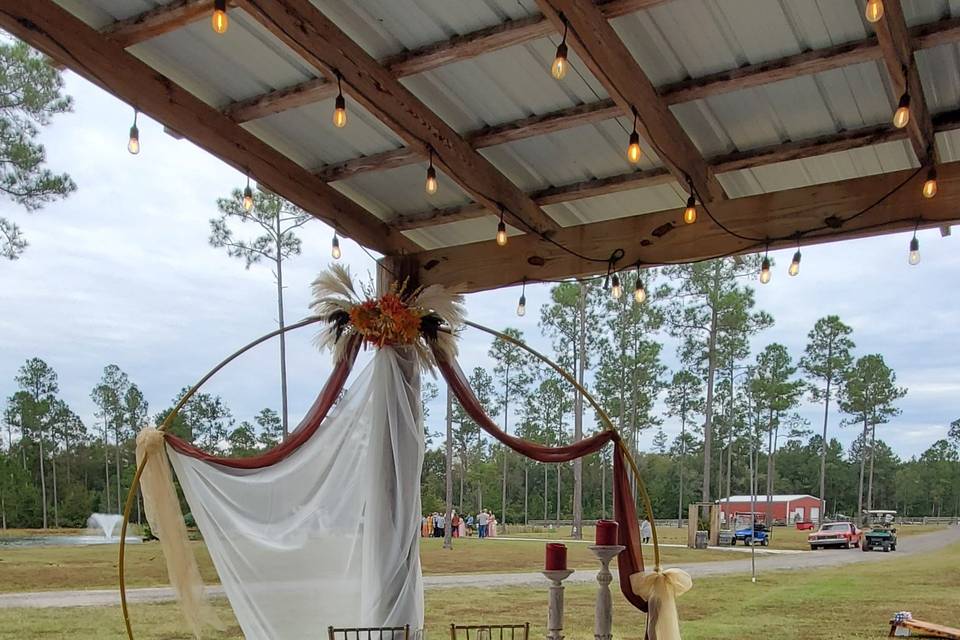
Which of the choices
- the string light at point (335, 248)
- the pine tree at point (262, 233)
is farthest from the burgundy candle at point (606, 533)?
the pine tree at point (262, 233)

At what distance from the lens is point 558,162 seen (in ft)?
12.4

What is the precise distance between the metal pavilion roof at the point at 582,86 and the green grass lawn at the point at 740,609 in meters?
3.70

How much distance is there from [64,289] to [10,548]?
2039 millimetres

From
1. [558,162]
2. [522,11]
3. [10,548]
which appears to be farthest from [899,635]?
[10,548]

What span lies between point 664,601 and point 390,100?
7.85 feet

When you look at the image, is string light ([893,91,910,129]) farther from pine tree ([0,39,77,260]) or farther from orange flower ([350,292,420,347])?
pine tree ([0,39,77,260])

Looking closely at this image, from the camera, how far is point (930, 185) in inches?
125

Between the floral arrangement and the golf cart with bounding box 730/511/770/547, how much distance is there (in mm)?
4420

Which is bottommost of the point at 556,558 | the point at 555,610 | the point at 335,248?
the point at 555,610

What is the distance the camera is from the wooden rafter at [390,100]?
271 centimetres

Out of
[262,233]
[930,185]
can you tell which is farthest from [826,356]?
[262,233]

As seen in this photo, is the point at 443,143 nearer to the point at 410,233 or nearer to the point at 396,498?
the point at 410,233

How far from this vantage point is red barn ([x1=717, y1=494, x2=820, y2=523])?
6.59 meters

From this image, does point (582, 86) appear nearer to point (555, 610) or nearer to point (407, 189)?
point (407, 189)
